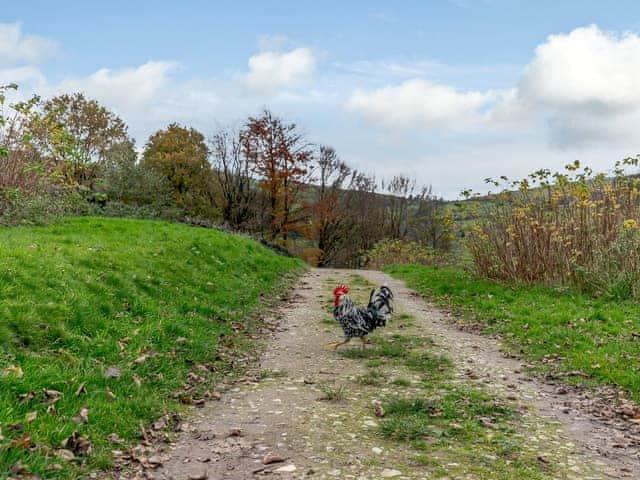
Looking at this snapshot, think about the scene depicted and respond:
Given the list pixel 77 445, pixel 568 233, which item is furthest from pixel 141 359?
pixel 568 233

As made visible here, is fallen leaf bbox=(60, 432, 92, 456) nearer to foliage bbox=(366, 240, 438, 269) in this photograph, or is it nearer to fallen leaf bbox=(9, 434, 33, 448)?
fallen leaf bbox=(9, 434, 33, 448)

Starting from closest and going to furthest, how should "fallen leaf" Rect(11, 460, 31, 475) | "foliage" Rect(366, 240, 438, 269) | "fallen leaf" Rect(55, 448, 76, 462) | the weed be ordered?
"fallen leaf" Rect(11, 460, 31, 475) < "fallen leaf" Rect(55, 448, 76, 462) < the weed < "foliage" Rect(366, 240, 438, 269)

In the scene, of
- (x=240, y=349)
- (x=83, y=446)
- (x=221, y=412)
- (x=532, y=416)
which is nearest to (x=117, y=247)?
(x=240, y=349)

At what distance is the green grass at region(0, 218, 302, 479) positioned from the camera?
193 inches

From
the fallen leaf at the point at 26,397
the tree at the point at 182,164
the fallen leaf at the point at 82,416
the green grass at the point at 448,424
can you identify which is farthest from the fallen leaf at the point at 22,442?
the tree at the point at 182,164

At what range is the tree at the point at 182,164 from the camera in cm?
3500

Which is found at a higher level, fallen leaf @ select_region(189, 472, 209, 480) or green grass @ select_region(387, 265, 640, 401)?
green grass @ select_region(387, 265, 640, 401)

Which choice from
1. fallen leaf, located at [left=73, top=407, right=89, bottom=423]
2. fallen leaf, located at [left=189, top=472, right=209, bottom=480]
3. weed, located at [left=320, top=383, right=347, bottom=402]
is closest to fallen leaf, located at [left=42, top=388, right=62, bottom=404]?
fallen leaf, located at [left=73, top=407, right=89, bottom=423]

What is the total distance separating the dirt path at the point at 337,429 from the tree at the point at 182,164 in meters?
28.6

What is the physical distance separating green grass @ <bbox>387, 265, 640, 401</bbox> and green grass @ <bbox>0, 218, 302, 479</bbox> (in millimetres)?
5683

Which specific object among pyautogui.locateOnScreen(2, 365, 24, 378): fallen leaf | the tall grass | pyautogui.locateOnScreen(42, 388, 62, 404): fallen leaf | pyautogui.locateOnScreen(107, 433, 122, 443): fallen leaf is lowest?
pyautogui.locateOnScreen(107, 433, 122, 443): fallen leaf

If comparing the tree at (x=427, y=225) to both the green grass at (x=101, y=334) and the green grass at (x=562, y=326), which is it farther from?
the green grass at (x=101, y=334)

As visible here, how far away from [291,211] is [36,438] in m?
36.7

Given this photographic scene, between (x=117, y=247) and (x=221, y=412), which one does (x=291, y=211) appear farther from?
(x=221, y=412)
